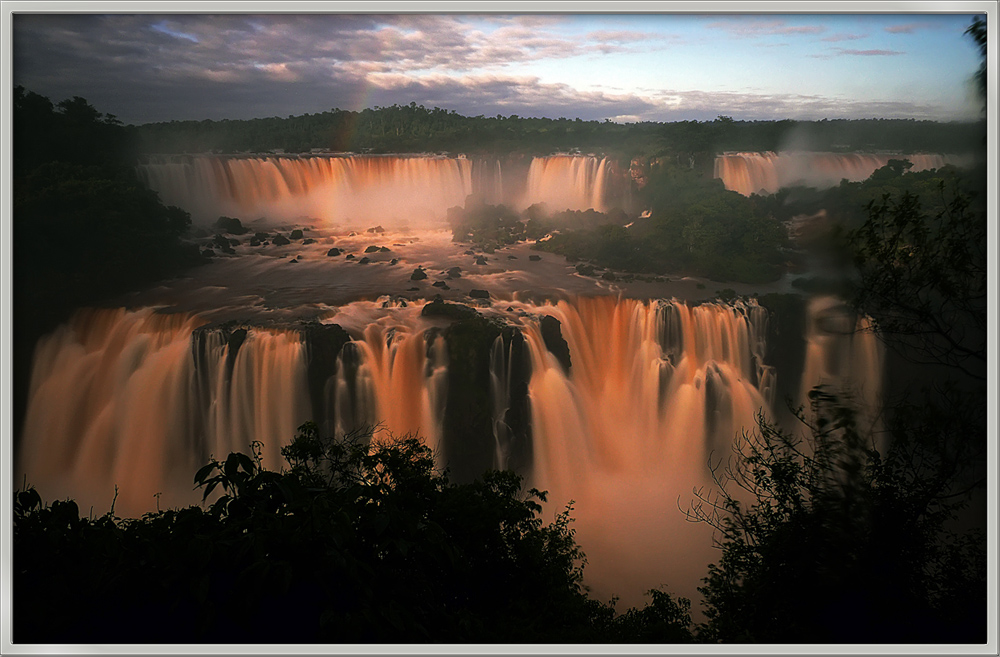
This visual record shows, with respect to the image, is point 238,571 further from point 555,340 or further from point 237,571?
point 555,340

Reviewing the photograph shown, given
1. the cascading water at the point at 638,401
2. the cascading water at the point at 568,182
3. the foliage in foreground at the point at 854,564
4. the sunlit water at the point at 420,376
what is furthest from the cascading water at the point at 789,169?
the foliage in foreground at the point at 854,564

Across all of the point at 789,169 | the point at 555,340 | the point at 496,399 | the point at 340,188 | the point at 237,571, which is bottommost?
the point at 237,571

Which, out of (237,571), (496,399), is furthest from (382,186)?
(237,571)

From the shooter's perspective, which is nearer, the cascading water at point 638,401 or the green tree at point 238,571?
the green tree at point 238,571

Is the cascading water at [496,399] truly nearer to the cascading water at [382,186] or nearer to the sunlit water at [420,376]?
the sunlit water at [420,376]

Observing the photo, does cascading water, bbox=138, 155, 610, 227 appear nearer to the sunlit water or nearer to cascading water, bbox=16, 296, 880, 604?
the sunlit water

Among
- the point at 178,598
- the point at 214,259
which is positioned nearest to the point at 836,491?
the point at 178,598

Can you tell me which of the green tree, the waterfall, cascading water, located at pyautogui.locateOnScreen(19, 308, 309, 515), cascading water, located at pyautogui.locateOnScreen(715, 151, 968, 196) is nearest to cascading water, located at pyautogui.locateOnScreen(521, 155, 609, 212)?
the waterfall

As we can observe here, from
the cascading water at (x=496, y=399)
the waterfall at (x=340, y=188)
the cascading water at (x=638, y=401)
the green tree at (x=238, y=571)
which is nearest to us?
the green tree at (x=238, y=571)
